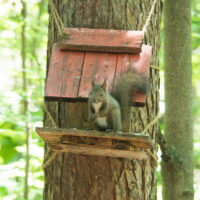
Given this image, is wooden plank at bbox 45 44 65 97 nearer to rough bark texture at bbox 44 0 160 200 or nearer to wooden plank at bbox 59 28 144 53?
wooden plank at bbox 59 28 144 53

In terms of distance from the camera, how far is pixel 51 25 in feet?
9.59

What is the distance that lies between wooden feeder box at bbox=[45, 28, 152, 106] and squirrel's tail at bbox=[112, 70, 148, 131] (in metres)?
0.04

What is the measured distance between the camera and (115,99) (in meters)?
2.41

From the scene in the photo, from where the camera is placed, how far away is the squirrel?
90.4 inches

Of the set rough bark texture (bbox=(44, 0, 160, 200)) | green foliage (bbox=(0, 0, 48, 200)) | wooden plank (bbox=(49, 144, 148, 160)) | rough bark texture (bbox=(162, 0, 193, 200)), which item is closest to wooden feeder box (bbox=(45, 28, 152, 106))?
rough bark texture (bbox=(44, 0, 160, 200))

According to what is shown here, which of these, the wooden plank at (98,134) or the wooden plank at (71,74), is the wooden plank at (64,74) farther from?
the wooden plank at (98,134)

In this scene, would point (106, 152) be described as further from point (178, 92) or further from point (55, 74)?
point (178, 92)

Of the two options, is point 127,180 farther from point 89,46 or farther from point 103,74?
point 89,46

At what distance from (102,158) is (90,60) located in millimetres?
688

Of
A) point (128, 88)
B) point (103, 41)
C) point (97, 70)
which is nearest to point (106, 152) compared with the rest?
point (128, 88)

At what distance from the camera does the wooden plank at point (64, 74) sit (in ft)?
7.91

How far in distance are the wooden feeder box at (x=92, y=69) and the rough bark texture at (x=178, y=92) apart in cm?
76

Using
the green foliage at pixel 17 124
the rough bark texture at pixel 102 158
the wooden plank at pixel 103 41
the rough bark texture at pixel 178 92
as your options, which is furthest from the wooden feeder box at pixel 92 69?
the green foliage at pixel 17 124

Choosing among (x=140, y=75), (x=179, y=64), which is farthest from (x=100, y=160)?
(x=179, y=64)
